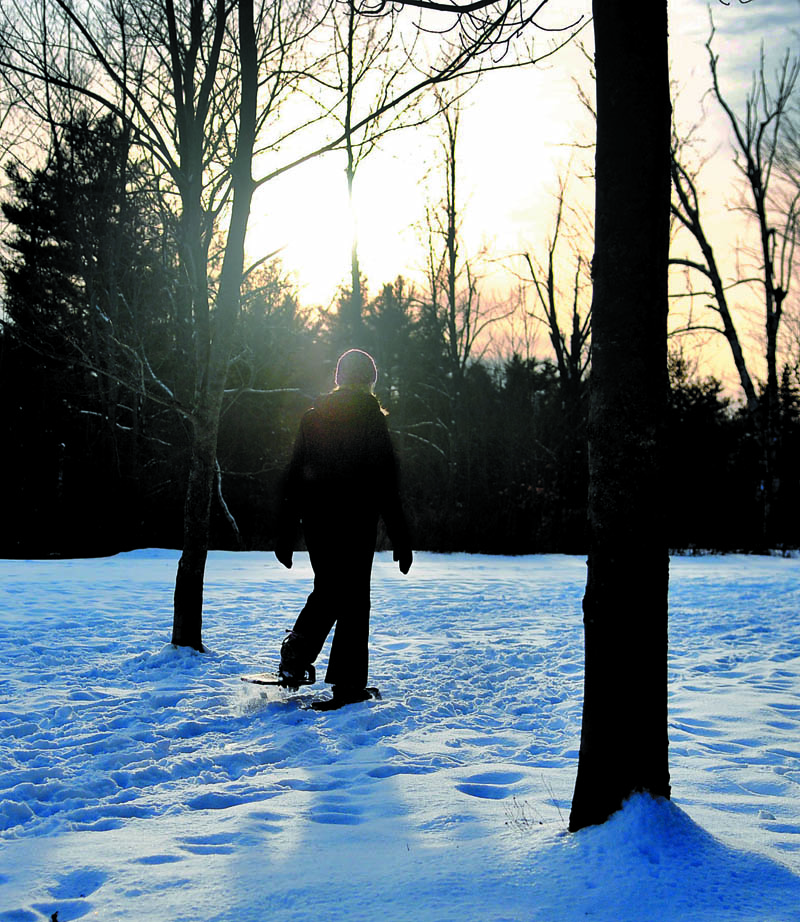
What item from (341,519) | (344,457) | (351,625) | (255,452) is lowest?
(351,625)

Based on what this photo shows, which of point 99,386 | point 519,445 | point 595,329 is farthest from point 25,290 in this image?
point 595,329

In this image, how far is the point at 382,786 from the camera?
345 cm

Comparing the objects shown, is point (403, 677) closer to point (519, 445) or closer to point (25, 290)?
point (519, 445)

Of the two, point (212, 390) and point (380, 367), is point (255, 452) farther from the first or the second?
point (212, 390)

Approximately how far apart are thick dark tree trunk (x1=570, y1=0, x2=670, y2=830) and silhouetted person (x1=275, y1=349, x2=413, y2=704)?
2.25 meters

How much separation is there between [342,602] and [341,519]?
51 centimetres

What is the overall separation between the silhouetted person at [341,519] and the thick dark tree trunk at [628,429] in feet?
7.39

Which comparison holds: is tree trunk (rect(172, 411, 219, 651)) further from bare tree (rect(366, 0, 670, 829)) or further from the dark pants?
bare tree (rect(366, 0, 670, 829))

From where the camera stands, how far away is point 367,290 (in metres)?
44.0

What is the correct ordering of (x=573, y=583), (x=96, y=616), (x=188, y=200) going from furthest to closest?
(x=573, y=583)
(x=96, y=616)
(x=188, y=200)

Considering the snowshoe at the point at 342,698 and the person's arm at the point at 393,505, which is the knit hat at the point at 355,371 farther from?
the snowshoe at the point at 342,698

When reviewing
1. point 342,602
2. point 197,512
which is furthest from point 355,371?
point 197,512

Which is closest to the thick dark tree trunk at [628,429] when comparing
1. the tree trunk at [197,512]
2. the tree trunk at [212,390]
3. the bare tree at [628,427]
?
the bare tree at [628,427]

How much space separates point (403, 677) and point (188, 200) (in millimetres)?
4394
